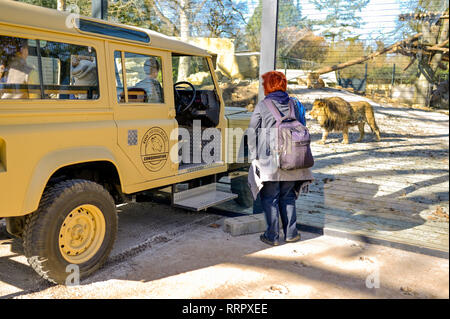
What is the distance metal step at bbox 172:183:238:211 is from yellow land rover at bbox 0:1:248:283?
25mm

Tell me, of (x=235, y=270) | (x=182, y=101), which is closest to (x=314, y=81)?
(x=182, y=101)

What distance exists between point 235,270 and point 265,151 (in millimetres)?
1338

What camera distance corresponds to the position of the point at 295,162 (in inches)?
161

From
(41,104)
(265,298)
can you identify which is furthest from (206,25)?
(265,298)

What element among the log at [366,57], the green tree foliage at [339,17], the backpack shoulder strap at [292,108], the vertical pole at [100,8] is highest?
the vertical pole at [100,8]

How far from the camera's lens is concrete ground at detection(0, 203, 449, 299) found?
333 cm

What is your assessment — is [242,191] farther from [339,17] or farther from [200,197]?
[339,17]

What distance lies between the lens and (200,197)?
16.4 ft

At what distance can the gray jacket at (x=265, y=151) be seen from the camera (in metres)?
4.20

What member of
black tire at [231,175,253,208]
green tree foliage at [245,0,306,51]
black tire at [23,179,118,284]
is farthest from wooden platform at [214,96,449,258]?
black tire at [23,179,118,284]

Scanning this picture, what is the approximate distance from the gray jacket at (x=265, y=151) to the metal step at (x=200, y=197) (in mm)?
738

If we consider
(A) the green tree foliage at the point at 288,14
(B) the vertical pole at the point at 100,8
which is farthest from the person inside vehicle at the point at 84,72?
(B) the vertical pole at the point at 100,8

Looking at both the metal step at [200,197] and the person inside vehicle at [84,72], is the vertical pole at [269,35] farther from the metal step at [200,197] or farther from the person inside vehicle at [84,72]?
the person inside vehicle at [84,72]

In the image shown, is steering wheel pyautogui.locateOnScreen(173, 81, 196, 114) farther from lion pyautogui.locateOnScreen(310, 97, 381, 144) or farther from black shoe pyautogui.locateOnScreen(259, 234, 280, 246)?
black shoe pyautogui.locateOnScreen(259, 234, 280, 246)
